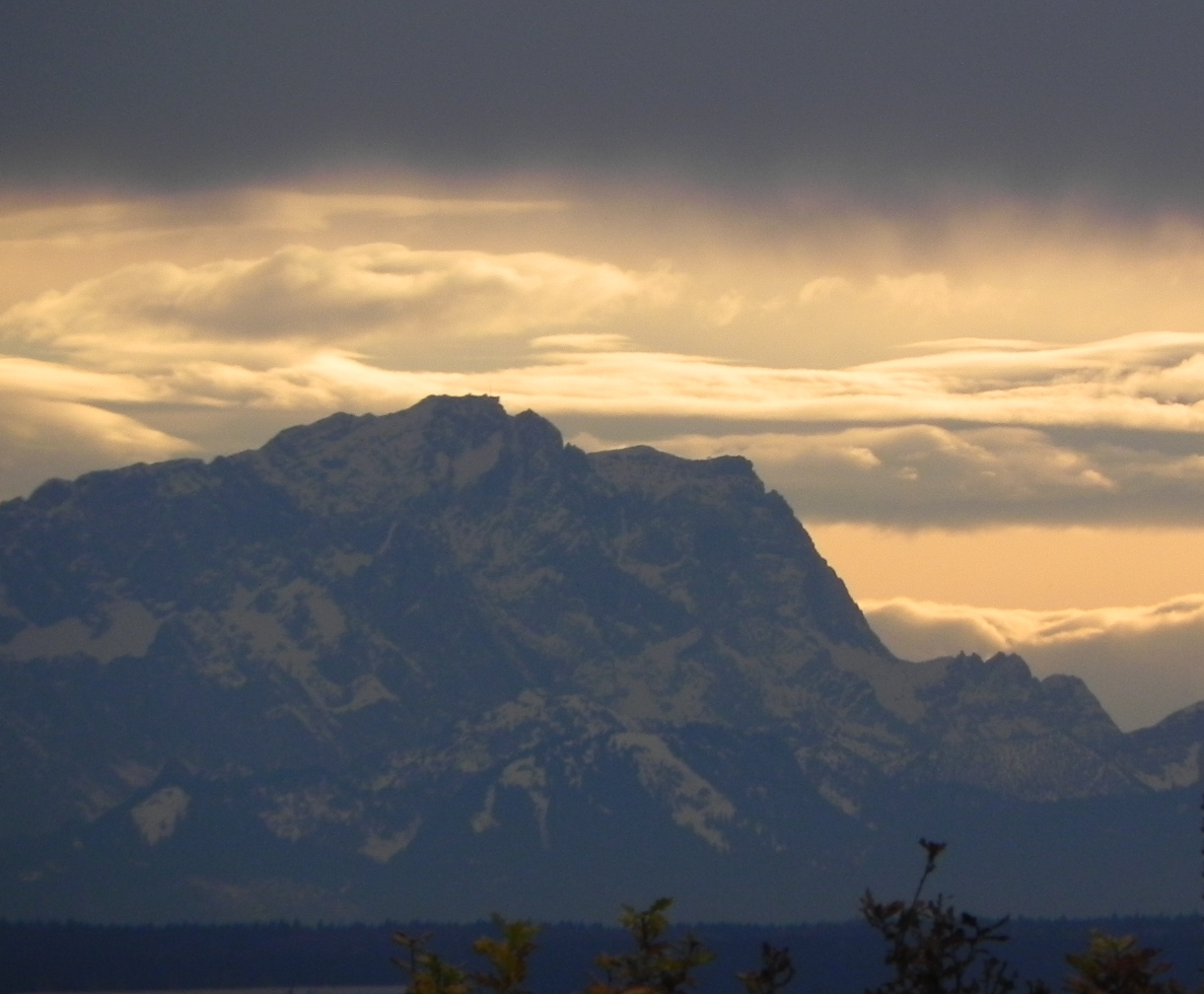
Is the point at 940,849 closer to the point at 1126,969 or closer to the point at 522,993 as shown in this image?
the point at 1126,969

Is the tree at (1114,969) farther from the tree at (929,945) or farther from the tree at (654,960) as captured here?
the tree at (654,960)

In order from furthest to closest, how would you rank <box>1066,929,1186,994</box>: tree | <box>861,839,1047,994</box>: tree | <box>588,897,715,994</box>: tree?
<box>588,897,715,994</box>: tree < <box>861,839,1047,994</box>: tree < <box>1066,929,1186,994</box>: tree

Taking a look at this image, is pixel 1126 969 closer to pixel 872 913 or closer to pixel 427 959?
pixel 872 913

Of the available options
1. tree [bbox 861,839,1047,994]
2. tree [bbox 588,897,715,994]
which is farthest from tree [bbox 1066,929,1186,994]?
tree [bbox 588,897,715,994]

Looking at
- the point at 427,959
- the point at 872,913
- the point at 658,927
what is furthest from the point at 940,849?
the point at 427,959

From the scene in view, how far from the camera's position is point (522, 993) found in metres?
86.7

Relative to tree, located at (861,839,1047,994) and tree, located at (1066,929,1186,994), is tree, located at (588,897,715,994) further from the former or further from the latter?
tree, located at (1066,929,1186,994)

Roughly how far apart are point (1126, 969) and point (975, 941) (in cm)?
430

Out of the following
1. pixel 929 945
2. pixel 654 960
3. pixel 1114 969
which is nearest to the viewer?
pixel 1114 969

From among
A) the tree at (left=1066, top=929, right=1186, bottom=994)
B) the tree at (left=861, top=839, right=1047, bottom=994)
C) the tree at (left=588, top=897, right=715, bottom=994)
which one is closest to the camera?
the tree at (left=1066, top=929, right=1186, bottom=994)

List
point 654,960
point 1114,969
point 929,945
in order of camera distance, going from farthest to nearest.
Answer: point 654,960 < point 929,945 < point 1114,969

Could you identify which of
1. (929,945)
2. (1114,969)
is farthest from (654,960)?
(1114,969)

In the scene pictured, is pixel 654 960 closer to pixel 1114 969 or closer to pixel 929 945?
pixel 929 945

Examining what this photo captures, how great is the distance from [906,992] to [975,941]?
2605 millimetres
